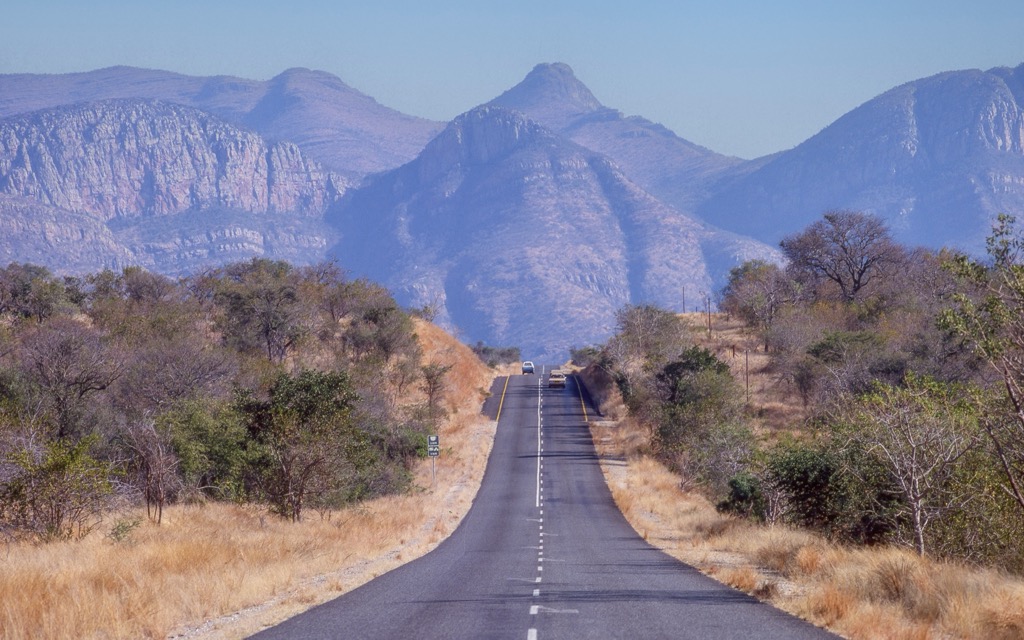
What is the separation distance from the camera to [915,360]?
5588 centimetres

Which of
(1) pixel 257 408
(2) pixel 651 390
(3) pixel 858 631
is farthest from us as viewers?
(2) pixel 651 390

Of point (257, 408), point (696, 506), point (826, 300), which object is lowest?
point (696, 506)

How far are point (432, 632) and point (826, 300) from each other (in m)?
96.2

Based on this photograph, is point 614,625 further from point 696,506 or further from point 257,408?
point 696,506

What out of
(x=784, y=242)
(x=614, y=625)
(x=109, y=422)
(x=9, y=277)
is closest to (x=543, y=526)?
(x=109, y=422)

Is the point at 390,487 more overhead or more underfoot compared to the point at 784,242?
more underfoot

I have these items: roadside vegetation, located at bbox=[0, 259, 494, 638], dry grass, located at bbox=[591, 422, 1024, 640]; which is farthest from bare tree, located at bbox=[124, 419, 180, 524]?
dry grass, located at bbox=[591, 422, 1024, 640]

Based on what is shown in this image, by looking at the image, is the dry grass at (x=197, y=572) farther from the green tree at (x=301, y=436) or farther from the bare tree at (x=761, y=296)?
the bare tree at (x=761, y=296)

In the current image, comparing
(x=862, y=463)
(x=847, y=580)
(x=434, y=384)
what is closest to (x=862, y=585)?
(x=847, y=580)

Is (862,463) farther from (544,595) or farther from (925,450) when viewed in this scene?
(544,595)

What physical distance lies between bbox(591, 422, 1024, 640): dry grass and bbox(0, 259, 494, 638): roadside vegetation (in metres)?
7.75

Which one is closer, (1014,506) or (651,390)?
(1014,506)

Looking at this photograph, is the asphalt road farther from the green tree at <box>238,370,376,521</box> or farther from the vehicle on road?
the vehicle on road

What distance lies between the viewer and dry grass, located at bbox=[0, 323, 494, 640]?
1319cm
